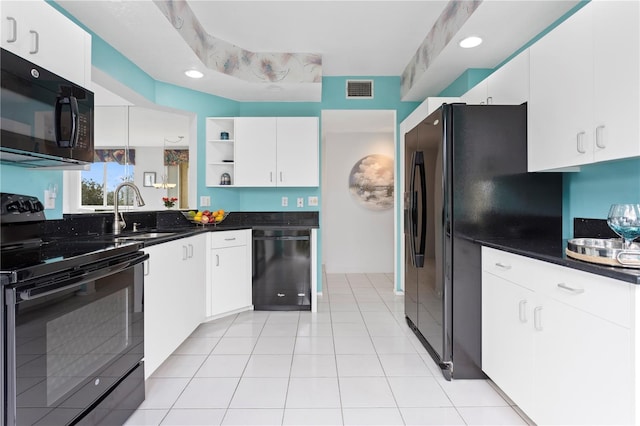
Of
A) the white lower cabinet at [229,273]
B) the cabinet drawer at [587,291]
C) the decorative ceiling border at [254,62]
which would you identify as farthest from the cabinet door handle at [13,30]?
the cabinet drawer at [587,291]

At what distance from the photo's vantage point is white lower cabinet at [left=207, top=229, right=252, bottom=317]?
330cm

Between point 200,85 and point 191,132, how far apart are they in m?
0.55

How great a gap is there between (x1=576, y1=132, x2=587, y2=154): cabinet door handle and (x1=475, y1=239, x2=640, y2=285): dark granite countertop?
0.49 metres

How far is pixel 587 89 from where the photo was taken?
166 cm

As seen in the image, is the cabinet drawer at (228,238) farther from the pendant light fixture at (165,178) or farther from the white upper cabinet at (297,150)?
the pendant light fixture at (165,178)

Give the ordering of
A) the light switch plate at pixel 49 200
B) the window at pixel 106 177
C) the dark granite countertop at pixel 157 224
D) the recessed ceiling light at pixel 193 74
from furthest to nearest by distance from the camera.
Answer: the window at pixel 106 177 → the recessed ceiling light at pixel 193 74 → the dark granite countertop at pixel 157 224 → the light switch plate at pixel 49 200

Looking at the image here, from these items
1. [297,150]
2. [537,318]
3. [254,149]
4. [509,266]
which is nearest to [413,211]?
[509,266]

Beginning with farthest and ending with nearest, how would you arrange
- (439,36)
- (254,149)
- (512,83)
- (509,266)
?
(254,149)
(439,36)
(512,83)
(509,266)

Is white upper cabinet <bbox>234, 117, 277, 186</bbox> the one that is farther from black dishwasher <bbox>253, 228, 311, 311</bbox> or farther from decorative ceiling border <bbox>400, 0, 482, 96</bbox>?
decorative ceiling border <bbox>400, 0, 482, 96</bbox>

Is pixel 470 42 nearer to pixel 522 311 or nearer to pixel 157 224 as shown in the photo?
pixel 522 311

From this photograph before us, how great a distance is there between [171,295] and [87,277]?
3.24 ft

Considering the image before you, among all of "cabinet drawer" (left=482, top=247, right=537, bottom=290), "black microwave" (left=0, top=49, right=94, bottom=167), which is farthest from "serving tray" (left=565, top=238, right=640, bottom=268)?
"black microwave" (left=0, top=49, right=94, bottom=167)

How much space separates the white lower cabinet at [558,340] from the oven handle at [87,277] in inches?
77.3

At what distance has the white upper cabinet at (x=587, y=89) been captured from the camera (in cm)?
144
